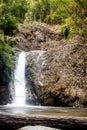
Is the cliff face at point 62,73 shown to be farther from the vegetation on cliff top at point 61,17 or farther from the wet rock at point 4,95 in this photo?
the wet rock at point 4,95

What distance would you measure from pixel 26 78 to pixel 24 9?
35150mm

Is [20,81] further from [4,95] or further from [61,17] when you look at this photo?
[61,17]

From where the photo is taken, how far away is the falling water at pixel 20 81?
2684cm

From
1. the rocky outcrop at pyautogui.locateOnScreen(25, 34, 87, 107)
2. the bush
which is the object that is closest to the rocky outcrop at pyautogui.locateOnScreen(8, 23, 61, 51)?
the bush

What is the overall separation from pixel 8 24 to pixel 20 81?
281 inches

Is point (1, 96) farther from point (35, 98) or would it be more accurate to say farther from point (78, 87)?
point (78, 87)

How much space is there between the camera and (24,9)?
61.9m

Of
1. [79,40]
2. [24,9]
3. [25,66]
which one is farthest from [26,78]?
[24,9]

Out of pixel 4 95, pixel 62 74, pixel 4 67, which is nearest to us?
pixel 4 67

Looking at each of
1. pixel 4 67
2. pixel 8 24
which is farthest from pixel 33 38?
pixel 4 67

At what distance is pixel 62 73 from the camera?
2706cm

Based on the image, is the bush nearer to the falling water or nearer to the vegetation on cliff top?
the vegetation on cliff top

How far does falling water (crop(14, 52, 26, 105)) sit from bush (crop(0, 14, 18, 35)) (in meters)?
3.49

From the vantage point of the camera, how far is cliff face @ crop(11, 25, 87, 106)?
83.9 ft
